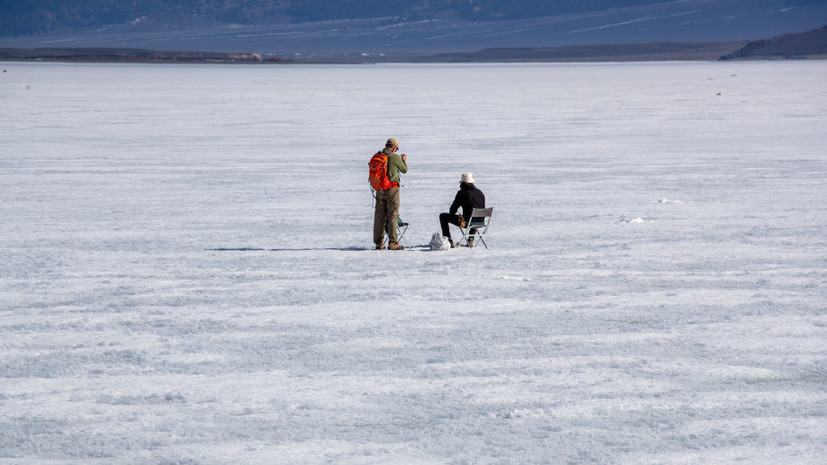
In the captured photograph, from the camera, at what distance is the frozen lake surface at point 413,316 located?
5.47 metres

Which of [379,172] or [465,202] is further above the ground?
[379,172]

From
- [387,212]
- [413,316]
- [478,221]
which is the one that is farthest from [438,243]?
[413,316]

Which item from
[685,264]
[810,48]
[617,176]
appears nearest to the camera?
[685,264]

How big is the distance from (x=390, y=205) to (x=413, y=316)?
8.77ft

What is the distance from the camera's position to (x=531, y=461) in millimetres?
5113

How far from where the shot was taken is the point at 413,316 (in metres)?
7.88

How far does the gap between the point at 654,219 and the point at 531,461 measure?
7.74 m

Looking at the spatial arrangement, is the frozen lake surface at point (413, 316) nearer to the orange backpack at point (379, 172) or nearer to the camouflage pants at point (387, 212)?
the camouflage pants at point (387, 212)

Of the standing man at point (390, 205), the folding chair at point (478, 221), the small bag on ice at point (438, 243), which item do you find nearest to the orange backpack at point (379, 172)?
the standing man at point (390, 205)

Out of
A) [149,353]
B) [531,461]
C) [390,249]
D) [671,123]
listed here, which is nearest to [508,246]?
[390,249]

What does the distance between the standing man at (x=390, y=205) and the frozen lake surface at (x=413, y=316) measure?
9.0 inches

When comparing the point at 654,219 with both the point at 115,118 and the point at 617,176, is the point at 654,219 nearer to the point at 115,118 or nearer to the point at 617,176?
the point at 617,176

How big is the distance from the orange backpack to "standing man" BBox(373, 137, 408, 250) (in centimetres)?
3

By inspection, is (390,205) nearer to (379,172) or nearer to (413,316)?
(379,172)
